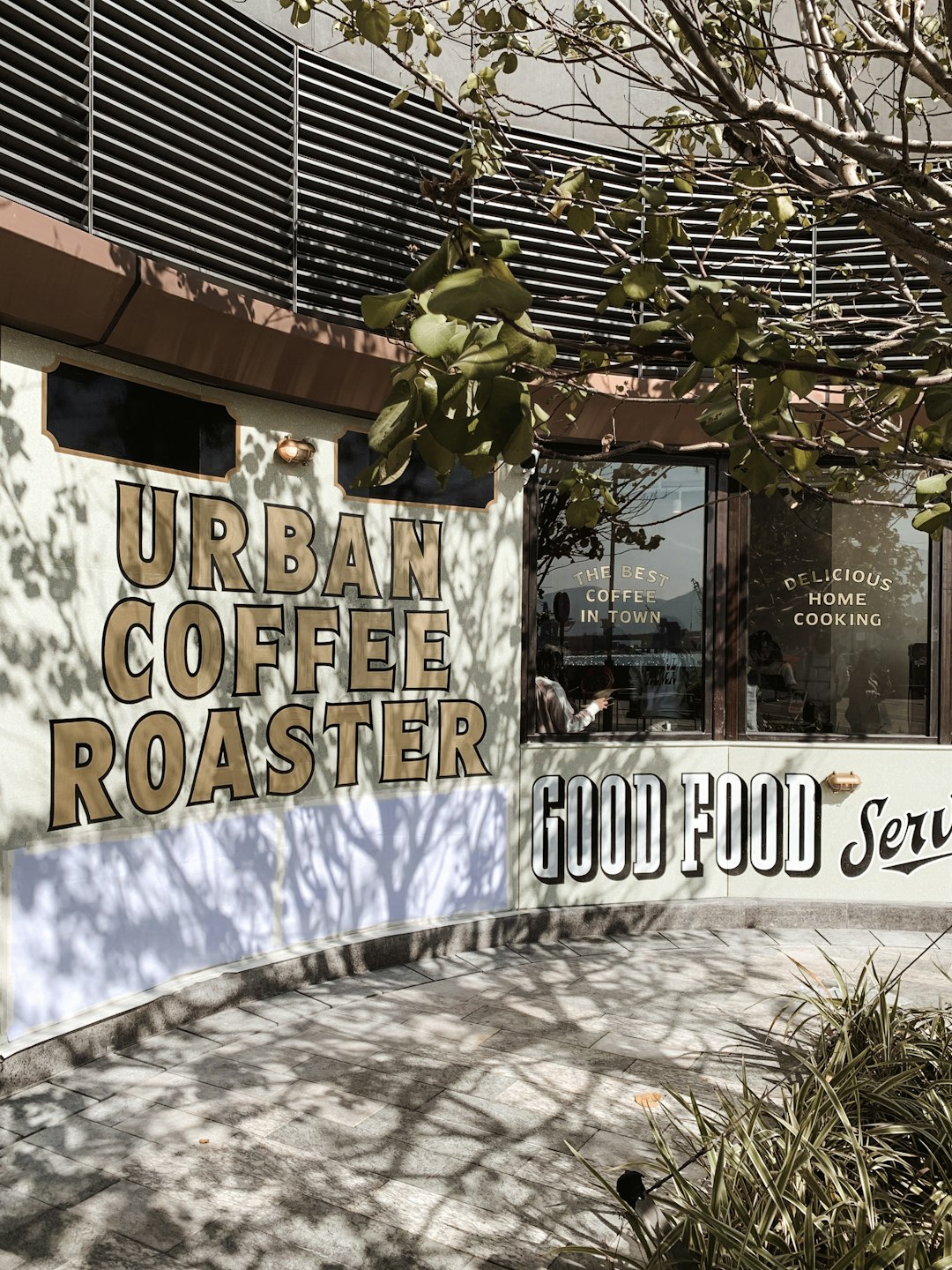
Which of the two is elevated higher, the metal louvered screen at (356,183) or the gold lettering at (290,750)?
the metal louvered screen at (356,183)

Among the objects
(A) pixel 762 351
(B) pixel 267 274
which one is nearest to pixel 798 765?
(B) pixel 267 274

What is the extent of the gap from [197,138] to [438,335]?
4.74 metres

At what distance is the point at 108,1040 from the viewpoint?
4.97m

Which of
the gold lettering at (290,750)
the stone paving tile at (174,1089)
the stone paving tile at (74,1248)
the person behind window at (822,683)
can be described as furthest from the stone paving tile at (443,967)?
the person behind window at (822,683)

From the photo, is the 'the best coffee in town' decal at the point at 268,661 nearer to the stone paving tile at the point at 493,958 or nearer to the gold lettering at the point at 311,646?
the gold lettering at the point at 311,646

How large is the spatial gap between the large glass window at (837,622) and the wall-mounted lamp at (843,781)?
0.34 metres

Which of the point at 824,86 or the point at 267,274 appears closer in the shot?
the point at 824,86

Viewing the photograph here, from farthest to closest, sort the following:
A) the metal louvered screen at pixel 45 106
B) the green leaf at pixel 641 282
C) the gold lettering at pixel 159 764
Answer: the gold lettering at pixel 159 764 < the metal louvered screen at pixel 45 106 < the green leaf at pixel 641 282

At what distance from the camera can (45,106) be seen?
470 cm

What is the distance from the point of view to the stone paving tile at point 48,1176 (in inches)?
148

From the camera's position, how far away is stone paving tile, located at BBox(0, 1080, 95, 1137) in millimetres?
4277

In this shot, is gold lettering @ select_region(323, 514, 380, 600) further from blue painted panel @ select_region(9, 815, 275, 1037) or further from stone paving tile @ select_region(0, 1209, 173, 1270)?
stone paving tile @ select_region(0, 1209, 173, 1270)

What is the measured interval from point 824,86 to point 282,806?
451cm

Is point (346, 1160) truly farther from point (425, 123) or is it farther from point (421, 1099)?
point (425, 123)
